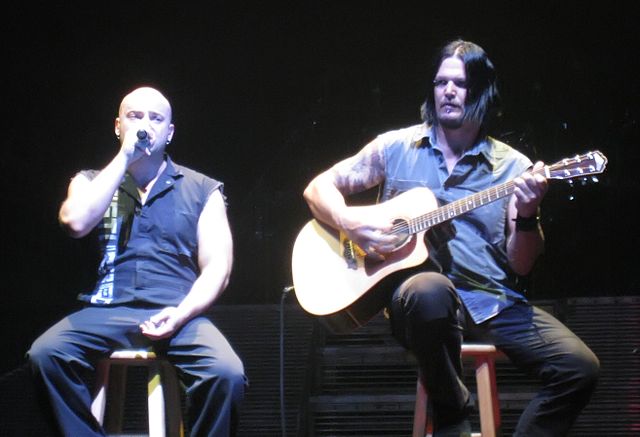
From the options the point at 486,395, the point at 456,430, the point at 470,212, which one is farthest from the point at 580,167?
the point at 456,430

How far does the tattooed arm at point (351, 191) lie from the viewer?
2.96m

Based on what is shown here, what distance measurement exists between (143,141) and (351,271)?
3.03 ft

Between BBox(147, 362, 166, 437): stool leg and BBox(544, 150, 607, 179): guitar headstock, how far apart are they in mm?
1512

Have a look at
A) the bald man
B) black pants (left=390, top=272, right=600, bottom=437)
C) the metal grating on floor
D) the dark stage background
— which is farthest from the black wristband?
the dark stage background

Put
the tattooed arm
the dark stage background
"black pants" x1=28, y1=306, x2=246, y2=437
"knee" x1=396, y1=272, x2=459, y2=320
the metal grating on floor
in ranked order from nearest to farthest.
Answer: "knee" x1=396, y1=272, x2=459, y2=320 < "black pants" x1=28, y1=306, x2=246, y2=437 < the tattooed arm < the metal grating on floor < the dark stage background

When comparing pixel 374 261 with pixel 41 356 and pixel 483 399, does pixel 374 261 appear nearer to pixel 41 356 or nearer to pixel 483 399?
pixel 483 399

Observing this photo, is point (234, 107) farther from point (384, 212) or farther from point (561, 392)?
point (561, 392)

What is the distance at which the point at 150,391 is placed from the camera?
8.93 ft

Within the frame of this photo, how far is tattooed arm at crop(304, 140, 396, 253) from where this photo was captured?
2963 mm

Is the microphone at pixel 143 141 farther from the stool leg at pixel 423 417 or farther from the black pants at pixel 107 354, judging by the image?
the stool leg at pixel 423 417

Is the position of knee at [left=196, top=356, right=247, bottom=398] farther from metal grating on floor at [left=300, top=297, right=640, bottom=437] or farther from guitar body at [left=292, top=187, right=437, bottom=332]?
metal grating on floor at [left=300, top=297, right=640, bottom=437]

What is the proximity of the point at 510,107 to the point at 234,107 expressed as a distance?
174 cm

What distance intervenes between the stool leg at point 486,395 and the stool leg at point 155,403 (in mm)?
1094

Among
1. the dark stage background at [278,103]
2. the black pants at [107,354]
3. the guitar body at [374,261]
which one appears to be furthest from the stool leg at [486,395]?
the dark stage background at [278,103]
